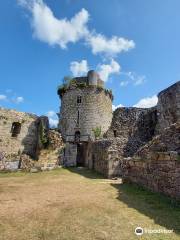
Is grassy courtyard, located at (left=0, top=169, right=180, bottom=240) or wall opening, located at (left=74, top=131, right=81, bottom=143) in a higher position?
wall opening, located at (left=74, top=131, right=81, bottom=143)

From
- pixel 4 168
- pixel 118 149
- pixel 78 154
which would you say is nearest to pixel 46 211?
pixel 118 149

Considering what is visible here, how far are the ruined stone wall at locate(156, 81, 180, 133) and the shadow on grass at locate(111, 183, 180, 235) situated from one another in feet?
26.0

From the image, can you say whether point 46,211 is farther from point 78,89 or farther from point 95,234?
point 78,89

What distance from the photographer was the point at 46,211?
518 cm

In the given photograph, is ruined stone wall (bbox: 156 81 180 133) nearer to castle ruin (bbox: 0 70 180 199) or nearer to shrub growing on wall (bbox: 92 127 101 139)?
castle ruin (bbox: 0 70 180 199)

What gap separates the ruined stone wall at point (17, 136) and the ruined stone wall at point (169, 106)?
46.2 ft

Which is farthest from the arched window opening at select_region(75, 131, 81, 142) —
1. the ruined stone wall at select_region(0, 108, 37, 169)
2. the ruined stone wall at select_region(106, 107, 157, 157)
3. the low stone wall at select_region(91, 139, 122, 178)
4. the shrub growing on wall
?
the low stone wall at select_region(91, 139, 122, 178)

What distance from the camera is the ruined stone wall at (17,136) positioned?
20.3 metres

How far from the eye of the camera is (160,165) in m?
6.87

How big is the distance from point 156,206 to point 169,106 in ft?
33.4

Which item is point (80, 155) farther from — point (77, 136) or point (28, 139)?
point (28, 139)

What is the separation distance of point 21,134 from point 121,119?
11.2m

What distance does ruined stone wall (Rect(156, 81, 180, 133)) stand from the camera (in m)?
13.5

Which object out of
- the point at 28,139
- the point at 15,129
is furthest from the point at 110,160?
the point at 15,129
